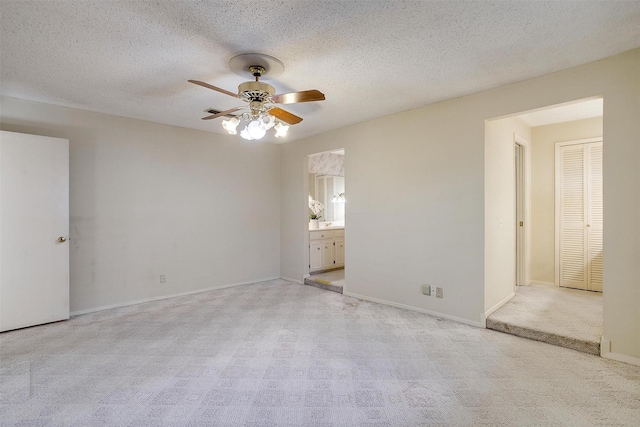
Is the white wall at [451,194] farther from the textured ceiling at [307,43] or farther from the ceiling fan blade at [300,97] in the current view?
the ceiling fan blade at [300,97]

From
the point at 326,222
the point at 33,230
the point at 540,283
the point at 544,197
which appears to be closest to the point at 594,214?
the point at 544,197

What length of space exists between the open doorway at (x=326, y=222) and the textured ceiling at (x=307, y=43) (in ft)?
7.49

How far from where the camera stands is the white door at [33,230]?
124 inches

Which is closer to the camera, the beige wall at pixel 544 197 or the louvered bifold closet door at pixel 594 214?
the louvered bifold closet door at pixel 594 214

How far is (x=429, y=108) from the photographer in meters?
3.62

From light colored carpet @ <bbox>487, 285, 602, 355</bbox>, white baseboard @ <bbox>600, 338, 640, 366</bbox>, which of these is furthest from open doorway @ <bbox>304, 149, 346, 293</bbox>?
white baseboard @ <bbox>600, 338, 640, 366</bbox>

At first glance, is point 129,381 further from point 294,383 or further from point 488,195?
point 488,195

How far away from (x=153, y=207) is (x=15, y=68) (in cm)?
204

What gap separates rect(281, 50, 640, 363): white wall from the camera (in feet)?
7.95

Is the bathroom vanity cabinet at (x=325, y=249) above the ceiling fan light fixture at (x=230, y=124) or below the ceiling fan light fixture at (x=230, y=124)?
below

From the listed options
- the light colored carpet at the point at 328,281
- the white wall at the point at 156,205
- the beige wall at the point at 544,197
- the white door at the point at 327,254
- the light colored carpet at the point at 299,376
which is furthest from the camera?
the white door at the point at 327,254

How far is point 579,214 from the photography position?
4.35m

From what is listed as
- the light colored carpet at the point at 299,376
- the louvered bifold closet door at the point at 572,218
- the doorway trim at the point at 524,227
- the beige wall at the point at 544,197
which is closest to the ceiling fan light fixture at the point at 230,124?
the light colored carpet at the point at 299,376

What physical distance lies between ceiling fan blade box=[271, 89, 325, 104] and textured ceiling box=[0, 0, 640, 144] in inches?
12.8
